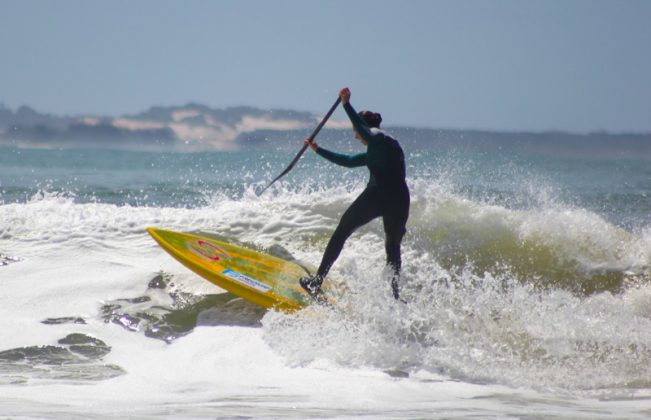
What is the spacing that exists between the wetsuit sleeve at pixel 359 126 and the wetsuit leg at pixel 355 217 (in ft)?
1.27

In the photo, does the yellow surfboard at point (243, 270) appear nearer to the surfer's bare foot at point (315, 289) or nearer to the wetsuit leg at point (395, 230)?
the surfer's bare foot at point (315, 289)

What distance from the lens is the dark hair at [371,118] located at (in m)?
5.93

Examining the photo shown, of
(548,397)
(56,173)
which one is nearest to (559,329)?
(548,397)

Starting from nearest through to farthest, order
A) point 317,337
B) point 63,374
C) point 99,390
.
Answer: point 99,390 → point 63,374 → point 317,337

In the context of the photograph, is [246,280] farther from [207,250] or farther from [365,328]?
[365,328]

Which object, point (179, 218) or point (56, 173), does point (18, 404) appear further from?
point (56, 173)

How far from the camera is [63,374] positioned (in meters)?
4.96

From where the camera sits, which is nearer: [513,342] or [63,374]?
[63,374]

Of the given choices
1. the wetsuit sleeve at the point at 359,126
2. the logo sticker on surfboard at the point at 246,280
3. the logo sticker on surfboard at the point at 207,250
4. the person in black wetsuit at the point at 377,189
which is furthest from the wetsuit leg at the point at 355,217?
the logo sticker on surfboard at the point at 207,250

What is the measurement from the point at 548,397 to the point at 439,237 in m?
3.91

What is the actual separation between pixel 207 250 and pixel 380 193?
1953 millimetres

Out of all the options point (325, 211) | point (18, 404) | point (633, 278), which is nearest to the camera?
point (18, 404)

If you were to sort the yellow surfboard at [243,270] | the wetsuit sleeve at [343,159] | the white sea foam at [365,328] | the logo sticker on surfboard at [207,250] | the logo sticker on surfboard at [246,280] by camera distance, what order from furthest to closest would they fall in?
the logo sticker on surfboard at [207,250] → the logo sticker on surfboard at [246,280] → the yellow surfboard at [243,270] → the wetsuit sleeve at [343,159] → the white sea foam at [365,328]

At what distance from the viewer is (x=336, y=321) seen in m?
5.64
